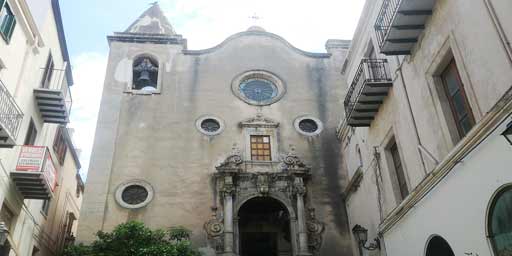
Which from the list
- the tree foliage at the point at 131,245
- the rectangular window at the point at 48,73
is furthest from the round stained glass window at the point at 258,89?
the tree foliage at the point at 131,245

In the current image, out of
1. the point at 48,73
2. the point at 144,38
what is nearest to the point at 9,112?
the point at 48,73

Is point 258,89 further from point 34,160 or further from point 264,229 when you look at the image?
point 34,160

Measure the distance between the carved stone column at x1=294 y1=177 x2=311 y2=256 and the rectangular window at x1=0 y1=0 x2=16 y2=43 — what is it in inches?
442

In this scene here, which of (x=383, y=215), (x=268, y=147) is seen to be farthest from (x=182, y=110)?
(x=383, y=215)

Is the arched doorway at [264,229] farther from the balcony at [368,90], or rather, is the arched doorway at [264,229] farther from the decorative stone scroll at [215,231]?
the balcony at [368,90]

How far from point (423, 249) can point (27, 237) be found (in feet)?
42.9

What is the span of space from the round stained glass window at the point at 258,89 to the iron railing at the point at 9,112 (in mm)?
11181

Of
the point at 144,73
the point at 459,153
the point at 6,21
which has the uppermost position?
the point at 144,73

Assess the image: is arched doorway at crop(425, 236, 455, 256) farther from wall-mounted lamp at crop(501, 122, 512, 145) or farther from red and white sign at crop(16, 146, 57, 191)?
red and white sign at crop(16, 146, 57, 191)

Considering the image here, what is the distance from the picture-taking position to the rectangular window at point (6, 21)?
40.1 feet

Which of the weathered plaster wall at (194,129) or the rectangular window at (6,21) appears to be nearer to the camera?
the rectangular window at (6,21)

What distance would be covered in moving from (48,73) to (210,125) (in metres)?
7.00

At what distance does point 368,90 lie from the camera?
1341 cm

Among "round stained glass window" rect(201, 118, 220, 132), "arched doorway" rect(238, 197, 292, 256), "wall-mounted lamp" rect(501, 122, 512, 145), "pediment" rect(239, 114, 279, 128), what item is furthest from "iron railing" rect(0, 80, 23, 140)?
"wall-mounted lamp" rect(501, 122, 512, 145)
